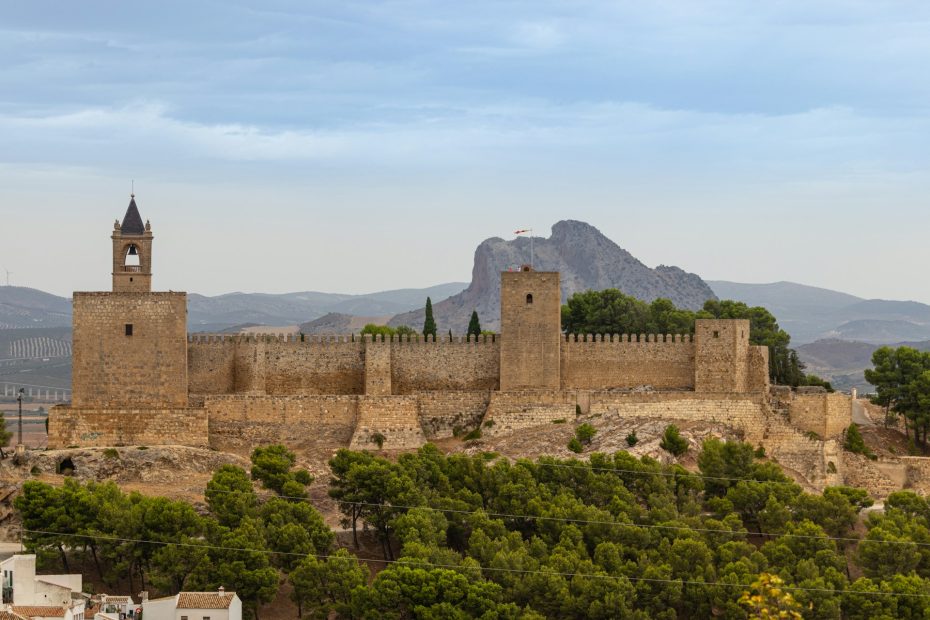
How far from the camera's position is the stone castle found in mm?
61531

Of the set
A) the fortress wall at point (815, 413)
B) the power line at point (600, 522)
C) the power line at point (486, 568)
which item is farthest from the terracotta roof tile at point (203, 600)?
the fortress wall at point (815, 413)

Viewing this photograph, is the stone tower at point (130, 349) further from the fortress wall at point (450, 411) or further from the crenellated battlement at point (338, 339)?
the fortress wall at point (450, 411)

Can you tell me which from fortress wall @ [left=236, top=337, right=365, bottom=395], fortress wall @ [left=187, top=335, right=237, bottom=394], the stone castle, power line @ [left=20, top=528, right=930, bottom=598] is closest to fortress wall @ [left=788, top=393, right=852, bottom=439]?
the stone castle

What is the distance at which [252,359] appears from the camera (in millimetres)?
64812

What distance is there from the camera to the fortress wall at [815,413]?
64.6m

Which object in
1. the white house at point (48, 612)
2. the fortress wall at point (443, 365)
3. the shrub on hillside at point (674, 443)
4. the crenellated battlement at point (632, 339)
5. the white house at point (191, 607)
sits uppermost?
the crenellated battlement at point (632, 339)

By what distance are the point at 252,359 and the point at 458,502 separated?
12.5 metres

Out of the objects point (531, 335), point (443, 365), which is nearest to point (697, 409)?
point (531, 335)

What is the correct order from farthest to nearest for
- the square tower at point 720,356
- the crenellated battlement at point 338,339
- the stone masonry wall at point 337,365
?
1. the square tower at point 720,356
2. the crenellated battlement at point 338,339
3. the stone masonry wall at point 337,365

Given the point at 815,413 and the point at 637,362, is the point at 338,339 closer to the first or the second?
the point at 637,362

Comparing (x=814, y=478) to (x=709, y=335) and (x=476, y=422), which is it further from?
(x=476, y=422)

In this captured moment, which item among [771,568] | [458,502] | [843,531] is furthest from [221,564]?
[843,531]

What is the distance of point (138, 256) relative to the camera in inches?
2516

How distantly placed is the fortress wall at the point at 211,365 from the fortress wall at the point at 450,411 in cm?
739
